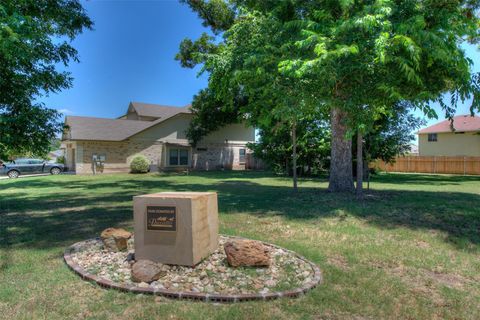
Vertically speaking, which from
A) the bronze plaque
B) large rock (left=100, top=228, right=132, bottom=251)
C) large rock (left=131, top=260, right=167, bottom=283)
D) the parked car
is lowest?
large rock (left=131, top=260, right=167, bottom=283)

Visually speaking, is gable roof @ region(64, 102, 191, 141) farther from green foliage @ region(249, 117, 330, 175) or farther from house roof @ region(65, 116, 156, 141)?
green foliage @ region(249, 117, 330, 175)

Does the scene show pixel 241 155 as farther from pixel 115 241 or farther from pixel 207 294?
pixel 207 294

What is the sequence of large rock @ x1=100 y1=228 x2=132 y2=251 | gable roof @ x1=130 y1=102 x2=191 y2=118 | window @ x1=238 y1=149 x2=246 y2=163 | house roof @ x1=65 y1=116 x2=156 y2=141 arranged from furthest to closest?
gable roof @ x1=130 y1=102 x2=191 y2=118, window @ x1=238 y1=149 x2=246 y2=163, house roof @ x1=65 y1=116 x2=156 y2=141, large rock @ x1=100 y1=228 x2=132 y2=251

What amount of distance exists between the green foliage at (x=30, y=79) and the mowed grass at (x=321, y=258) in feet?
6.61

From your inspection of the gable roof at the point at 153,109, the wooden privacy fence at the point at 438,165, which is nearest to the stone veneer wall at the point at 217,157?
the gable roof at the point at 153,109

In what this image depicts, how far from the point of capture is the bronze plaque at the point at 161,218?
4560 mm

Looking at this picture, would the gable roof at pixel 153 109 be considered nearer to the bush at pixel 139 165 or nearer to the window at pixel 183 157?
the window at pixel 183 157

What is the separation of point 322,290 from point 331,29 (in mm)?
5701

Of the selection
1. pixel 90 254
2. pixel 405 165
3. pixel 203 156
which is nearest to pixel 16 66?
pixel 90 254

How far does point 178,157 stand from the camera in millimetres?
28094

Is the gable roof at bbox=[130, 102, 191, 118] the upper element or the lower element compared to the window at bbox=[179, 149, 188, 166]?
upper

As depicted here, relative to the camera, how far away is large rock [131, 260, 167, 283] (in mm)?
4090

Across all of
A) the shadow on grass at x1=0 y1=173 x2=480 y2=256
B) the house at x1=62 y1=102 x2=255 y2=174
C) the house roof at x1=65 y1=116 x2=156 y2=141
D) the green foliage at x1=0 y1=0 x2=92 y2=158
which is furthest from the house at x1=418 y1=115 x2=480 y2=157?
the green foliage at x1=0 y1=0 x2=92 y2=158

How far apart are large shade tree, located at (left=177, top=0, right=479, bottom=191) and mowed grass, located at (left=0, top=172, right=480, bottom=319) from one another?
2297 millimetres
